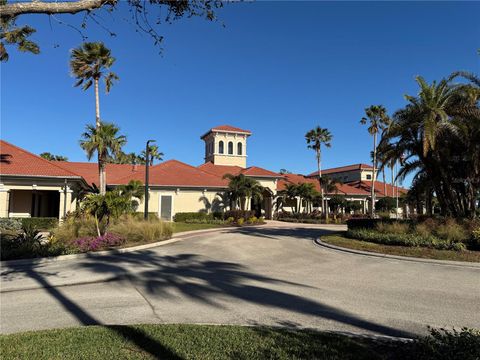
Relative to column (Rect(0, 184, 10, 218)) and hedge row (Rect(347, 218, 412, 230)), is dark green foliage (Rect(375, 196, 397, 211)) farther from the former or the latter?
column (Rect(0, 184, 10, 218))

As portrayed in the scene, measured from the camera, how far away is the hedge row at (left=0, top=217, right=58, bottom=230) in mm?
22092

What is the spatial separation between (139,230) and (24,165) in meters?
12.5

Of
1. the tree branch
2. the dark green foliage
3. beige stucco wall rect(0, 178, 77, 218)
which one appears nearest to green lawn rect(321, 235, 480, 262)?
the tree branch

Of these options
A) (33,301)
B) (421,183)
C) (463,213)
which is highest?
(421,183)

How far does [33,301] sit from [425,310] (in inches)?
303

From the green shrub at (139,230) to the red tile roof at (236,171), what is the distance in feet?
68.2

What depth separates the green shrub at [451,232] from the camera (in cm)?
1508

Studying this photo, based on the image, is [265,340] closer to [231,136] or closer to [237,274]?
[237,274]

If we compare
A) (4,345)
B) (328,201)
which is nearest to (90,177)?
(328,201)

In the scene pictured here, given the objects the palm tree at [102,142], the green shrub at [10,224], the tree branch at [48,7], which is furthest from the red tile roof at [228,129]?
the tree branch at [48,7]

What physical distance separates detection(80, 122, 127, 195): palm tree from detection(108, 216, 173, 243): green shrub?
8.45 metres

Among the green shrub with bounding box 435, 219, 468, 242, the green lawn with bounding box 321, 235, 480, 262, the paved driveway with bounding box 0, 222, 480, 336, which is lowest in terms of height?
the paved driveway with bounding box 0, 222, 480, 336

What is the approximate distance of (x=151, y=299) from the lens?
25.9 ft

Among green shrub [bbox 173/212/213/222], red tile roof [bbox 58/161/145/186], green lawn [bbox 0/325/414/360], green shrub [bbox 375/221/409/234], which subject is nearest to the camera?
green lawn [bbox 0/325/414/360]
